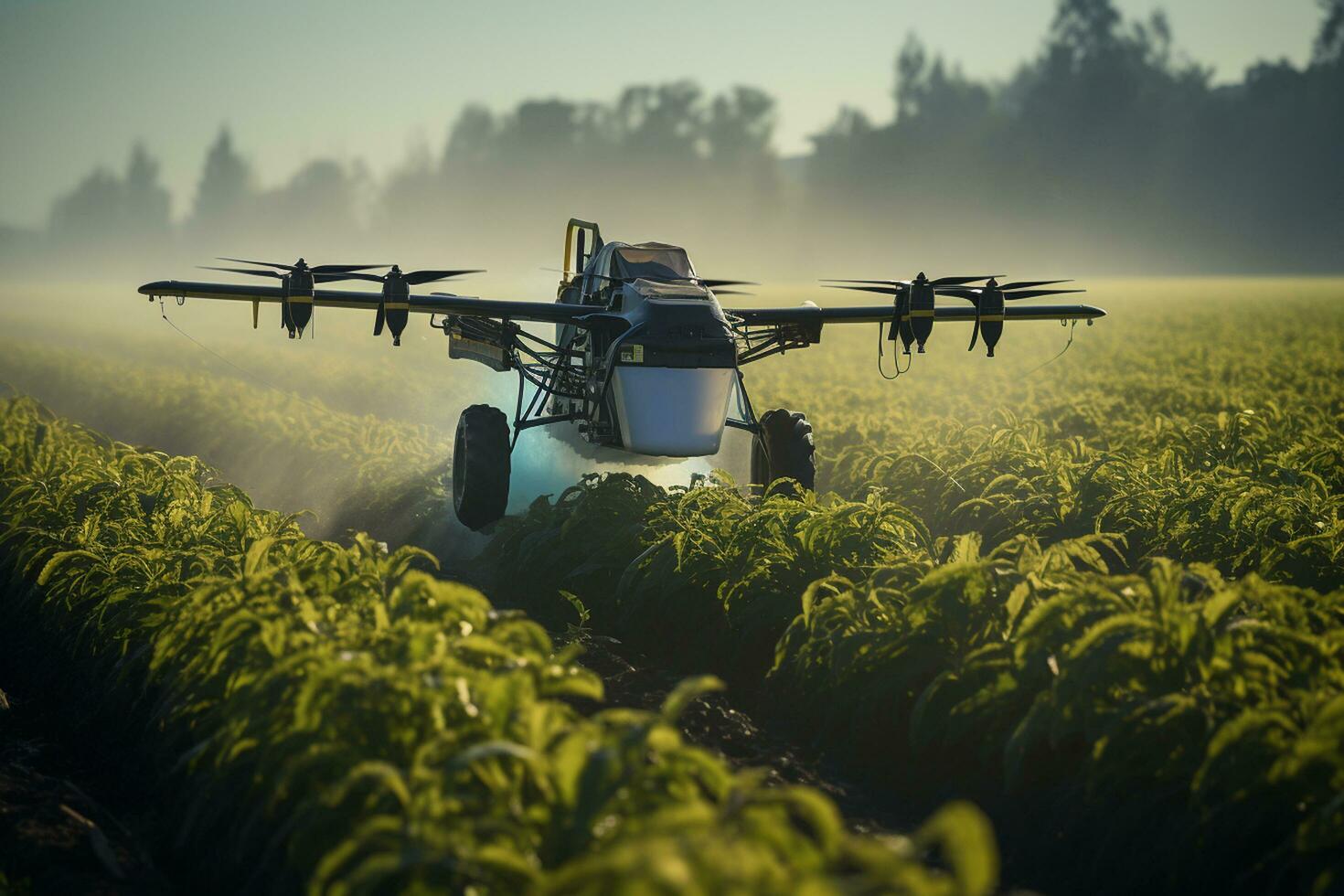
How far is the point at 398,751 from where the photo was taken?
462 centimetres

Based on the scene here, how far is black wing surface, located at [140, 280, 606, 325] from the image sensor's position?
1134 cm

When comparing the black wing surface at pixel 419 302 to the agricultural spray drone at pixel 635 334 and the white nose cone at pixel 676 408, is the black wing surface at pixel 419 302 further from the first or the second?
the white nose cone at pixel 676 408

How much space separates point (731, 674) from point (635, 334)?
13.6ft

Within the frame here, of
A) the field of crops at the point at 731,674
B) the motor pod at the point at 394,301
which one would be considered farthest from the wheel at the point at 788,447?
the motor pod at the point at 394,301

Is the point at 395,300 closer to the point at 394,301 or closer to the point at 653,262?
the point at 394,301

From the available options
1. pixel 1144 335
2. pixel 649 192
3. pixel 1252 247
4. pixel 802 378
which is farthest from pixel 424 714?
pixel 649 192

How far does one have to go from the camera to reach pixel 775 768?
21.4 feet

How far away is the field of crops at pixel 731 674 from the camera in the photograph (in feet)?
13.0

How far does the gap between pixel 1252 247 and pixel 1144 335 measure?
90.0m

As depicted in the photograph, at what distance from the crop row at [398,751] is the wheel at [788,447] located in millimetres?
5402

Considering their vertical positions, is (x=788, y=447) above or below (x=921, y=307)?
below

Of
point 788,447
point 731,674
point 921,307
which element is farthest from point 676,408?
point 731,674

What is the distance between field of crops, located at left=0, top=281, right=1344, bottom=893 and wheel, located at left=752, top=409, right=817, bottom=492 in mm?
671

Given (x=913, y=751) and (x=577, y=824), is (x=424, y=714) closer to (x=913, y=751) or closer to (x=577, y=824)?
(x=577, y=824)
